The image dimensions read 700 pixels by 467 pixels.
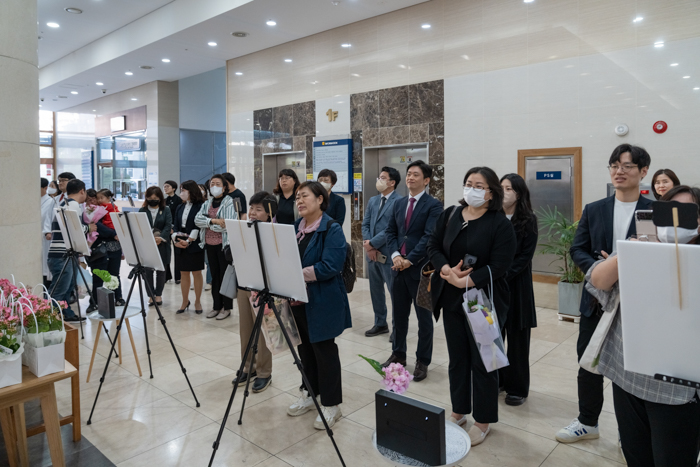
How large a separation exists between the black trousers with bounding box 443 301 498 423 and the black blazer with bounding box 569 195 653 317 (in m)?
0.63

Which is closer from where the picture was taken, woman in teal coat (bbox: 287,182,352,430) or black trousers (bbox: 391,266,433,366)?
woman in teal coat (bbox: 287,182,352,430)

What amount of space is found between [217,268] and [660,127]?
515cm

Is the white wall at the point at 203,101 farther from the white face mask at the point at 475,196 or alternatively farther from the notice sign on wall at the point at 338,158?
the white face mask at the point at 475,196

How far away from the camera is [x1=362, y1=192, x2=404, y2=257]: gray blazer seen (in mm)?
4508

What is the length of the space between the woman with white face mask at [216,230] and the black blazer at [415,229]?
76.1 inches

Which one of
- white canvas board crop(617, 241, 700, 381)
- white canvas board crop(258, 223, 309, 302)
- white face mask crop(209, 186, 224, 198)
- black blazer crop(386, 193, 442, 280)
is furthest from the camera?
white face mask crop(209, 186, 224, 198)

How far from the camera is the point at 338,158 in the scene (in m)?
8.23

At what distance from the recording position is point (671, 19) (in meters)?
5.19

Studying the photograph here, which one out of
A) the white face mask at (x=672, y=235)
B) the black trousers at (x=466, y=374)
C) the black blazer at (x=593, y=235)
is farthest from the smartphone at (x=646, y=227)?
the black trousers at (x=466, y=374)

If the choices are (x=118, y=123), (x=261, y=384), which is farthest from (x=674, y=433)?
(x=118, y=123)

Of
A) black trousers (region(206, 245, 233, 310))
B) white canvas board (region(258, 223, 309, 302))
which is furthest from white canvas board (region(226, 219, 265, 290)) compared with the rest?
black trousers (region(206, 245, 233, 310))

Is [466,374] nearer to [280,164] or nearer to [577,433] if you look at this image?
[577,433]

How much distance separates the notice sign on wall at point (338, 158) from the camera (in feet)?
26.6

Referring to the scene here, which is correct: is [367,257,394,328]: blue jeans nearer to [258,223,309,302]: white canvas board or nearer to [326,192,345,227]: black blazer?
[326,192,345,227]: black blazer
